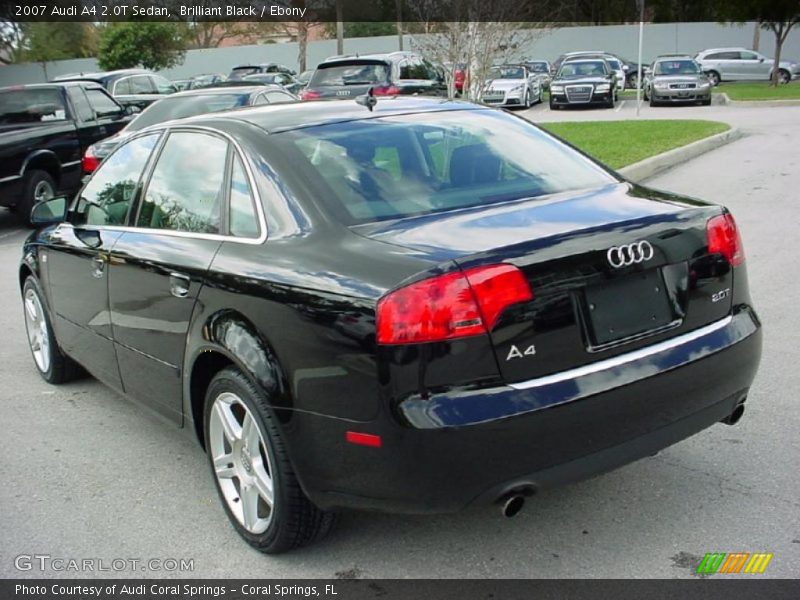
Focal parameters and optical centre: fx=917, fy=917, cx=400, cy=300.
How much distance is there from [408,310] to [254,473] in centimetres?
108

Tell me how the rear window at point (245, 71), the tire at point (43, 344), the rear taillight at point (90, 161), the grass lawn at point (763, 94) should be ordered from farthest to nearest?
the rear window at point (245, 71) < the grass lawn at point (763, 94) < the rear taillight at point (90, 161) < the tire at point (43, 344)

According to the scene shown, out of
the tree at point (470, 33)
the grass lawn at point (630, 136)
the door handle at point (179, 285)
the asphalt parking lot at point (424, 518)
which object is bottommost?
the asphalt parking lot at point (424, 518)

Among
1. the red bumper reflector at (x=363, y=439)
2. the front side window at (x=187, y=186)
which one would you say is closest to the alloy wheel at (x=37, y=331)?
the front side window at (x=187, y=186)

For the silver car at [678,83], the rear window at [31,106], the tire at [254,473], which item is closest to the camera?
the tire at [254,473]

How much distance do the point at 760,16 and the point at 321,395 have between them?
124 feet

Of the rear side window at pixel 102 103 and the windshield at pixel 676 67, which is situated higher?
the windshield at pixel 676 67

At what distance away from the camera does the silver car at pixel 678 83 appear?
2794 centimetres

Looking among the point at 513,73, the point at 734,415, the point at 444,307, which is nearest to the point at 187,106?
the point at 734,415

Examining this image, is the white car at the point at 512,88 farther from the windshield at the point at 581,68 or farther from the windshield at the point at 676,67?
the windshield at the point at 676,67

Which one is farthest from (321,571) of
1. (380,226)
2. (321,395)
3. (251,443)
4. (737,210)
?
(737,210)

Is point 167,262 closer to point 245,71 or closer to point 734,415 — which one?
point 734,415

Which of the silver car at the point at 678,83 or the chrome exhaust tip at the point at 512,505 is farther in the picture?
the silver car at the point at 678,83

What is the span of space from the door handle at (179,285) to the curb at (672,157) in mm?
7983

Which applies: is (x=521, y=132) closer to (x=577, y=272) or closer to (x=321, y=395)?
(x=577, y=272)
